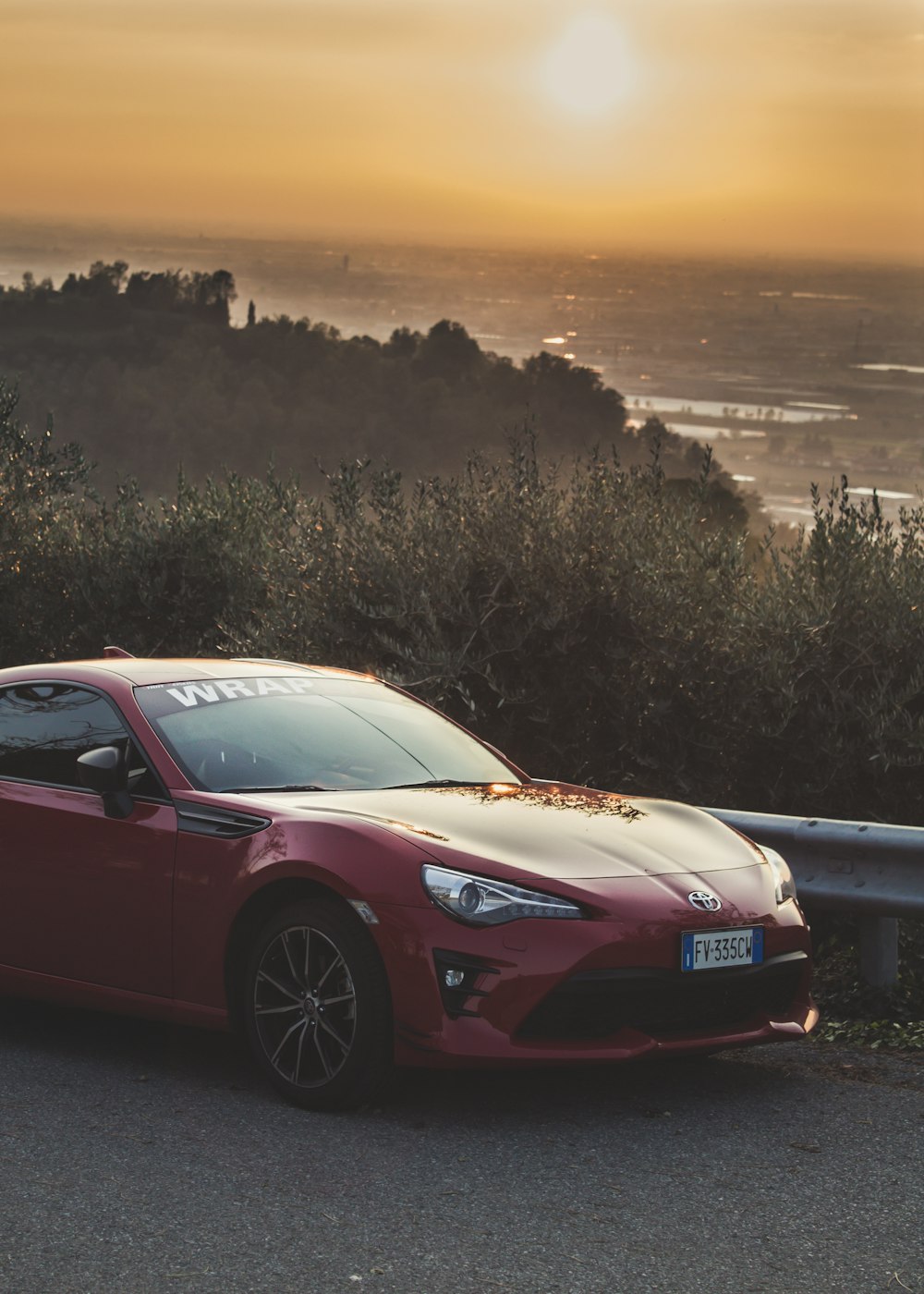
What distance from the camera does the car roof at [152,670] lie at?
6.44m

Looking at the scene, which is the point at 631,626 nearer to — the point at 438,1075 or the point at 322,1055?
the point at 438,1075

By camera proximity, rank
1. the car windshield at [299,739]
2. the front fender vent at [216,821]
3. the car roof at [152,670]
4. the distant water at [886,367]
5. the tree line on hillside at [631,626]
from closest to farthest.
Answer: the front fender vent at [216,821] < the car windshield at [299,739] < the car roof at [152,670] < the tree line on hillside at [631,626] < the distant water at [886,367]

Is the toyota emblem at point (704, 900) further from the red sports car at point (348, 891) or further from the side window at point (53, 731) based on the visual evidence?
the side window at point (53, 731)

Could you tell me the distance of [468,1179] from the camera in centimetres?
458

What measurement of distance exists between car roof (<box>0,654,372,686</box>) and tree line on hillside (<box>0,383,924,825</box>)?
389 centimetres

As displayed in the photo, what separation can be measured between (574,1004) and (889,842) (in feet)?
7.35

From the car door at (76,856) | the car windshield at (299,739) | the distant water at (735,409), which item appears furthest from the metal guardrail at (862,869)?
the distant water at (735,409)

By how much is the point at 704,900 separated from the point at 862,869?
1.79m

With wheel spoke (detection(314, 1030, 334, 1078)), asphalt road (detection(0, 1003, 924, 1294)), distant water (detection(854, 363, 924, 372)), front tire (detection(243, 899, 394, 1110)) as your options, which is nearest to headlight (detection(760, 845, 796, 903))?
asphalt road (detection(0, 1003, 924, 1294))

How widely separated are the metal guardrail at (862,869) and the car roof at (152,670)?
79.3 inches

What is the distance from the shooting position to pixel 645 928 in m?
5.16

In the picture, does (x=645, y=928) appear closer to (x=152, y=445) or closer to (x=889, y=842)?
(x=889, y=842)

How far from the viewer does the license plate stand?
5234mm

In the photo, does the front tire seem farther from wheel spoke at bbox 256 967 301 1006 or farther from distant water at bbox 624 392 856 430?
distant water at bbox 624 392 856 430
